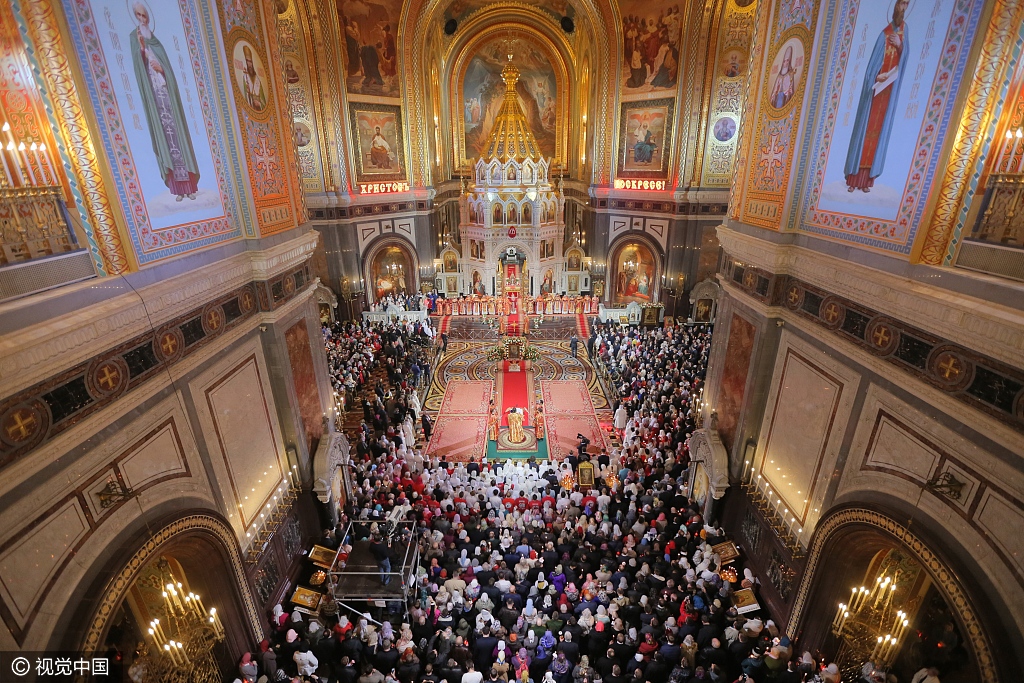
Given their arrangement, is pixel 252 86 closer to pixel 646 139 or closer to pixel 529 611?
pixel 529 611

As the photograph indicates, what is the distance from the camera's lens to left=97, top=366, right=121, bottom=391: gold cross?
15.4 feet

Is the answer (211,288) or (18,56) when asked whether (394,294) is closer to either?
(211,288)

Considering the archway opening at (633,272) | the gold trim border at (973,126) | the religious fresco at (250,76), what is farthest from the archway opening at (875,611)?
the archway opening at (633,272)

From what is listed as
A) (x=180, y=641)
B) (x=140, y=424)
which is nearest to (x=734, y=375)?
(x=140, y=424)

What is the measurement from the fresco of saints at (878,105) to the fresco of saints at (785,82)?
1289 mm

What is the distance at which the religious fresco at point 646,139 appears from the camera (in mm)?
19203

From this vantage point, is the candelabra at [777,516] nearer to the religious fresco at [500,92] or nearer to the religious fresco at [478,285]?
the religious fresco at [478,285]

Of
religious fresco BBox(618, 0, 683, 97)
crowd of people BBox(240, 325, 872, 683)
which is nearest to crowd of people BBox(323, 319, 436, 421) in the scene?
crowd of people BBox(240, 325, 872, 683)

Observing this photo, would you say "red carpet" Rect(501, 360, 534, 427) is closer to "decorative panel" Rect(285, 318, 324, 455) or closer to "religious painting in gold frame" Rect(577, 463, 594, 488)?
"religious painting in gold frame" Rect(577, 463, 594, 488)

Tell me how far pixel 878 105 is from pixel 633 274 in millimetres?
16572

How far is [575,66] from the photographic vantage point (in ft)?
81.3

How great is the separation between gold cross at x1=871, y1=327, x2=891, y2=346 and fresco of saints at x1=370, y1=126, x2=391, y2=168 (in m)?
19.8

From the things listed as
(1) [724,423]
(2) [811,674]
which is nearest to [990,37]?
(1) [724,423]

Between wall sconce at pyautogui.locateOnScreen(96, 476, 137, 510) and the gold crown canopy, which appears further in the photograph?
the gold crown canopy
